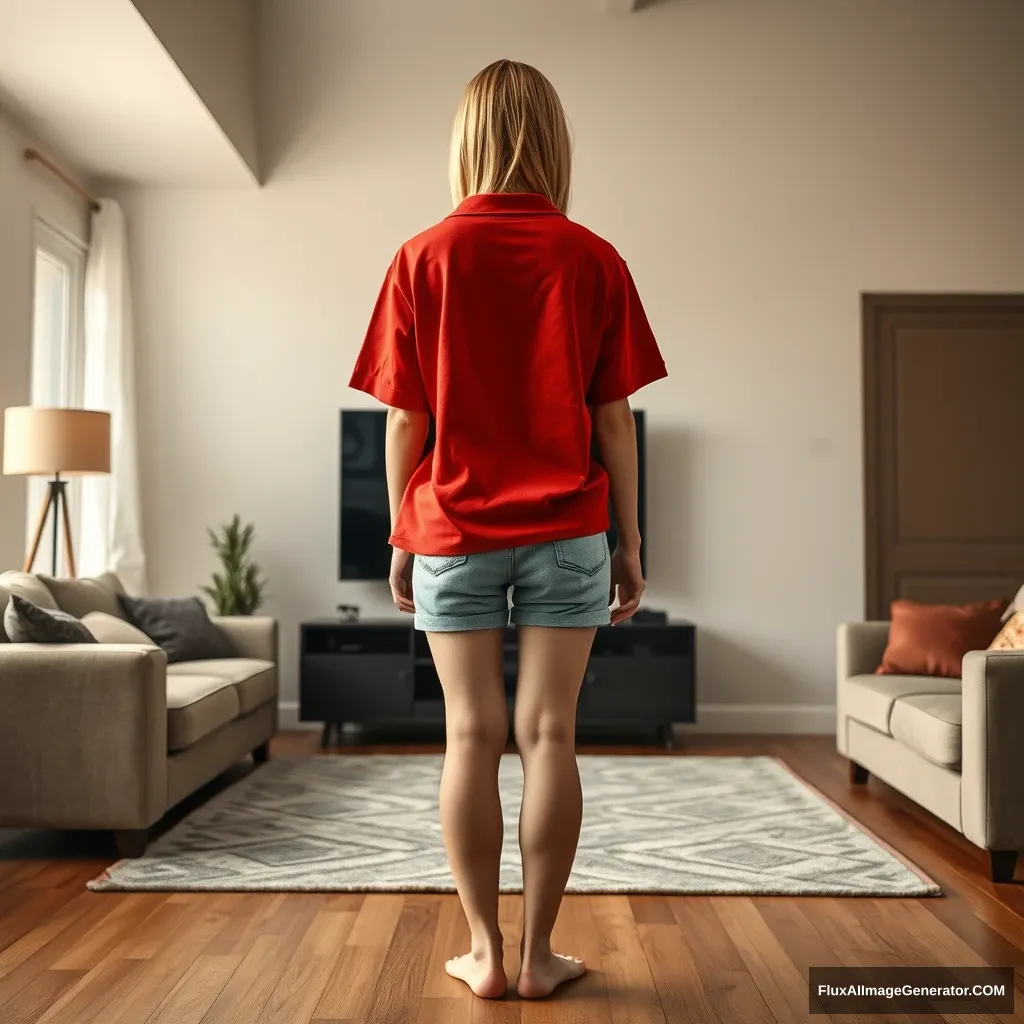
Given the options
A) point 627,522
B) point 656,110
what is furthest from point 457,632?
point 656,110

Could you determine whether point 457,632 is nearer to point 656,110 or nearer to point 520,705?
point 520,705

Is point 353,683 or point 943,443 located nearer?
point 353,683

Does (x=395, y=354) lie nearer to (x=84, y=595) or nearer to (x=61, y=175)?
(x=84, y=595)

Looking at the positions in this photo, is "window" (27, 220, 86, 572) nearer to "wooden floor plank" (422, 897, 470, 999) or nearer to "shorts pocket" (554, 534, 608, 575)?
"wooden floor plank" (422, 897, 470, 999)

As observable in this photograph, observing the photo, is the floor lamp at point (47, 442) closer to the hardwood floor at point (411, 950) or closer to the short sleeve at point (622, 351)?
the hardwood floor at point (411, 950)

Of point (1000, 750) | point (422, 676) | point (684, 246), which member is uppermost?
point (684, 246)

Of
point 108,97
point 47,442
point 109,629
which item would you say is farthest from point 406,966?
point 108,97

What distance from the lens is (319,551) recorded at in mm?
5270

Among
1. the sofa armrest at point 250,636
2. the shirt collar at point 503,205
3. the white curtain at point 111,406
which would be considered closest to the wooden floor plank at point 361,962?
the shirt collar at point 503,205

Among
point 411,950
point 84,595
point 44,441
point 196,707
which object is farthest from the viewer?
point 44,441

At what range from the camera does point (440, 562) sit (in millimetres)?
1724

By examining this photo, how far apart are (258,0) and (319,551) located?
2714 mm

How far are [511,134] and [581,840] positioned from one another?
1.93m

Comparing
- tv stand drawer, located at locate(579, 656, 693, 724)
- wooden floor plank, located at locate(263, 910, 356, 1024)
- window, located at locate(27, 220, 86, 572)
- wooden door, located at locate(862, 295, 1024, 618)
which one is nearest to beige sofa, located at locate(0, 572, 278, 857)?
wooden floor plank, located at locate(263, 910, 356, 1024)
